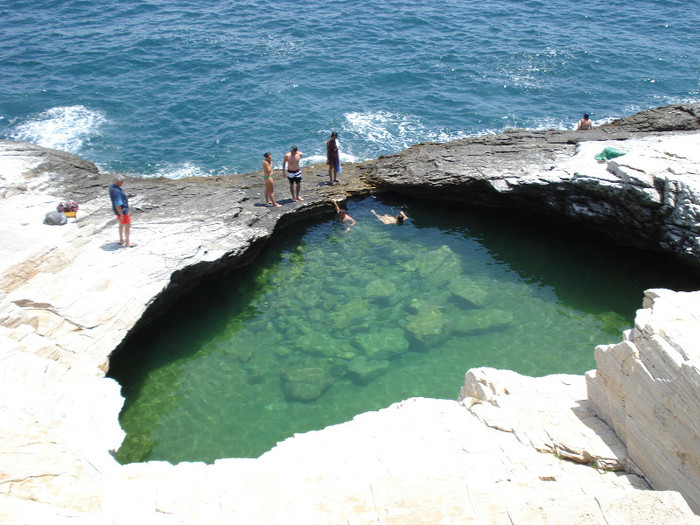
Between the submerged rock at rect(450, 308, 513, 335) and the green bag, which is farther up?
the green bag

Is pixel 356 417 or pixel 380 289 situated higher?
pixel 356 417

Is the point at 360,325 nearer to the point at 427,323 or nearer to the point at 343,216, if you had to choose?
the point at 427,323

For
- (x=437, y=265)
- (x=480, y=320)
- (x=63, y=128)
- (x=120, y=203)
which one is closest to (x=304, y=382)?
(x=480, y=320)

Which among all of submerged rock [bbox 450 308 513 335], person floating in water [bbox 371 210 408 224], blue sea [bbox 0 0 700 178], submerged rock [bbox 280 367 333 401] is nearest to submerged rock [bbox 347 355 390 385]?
submerged rock [bbox 280 367 333 401]

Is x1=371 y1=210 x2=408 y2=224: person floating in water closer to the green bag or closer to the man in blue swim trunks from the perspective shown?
the man in blue swim trunks

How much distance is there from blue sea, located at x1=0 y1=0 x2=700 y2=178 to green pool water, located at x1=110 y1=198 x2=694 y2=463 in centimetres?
866

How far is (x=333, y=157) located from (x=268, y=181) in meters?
3.40

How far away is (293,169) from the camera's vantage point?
19.6 m

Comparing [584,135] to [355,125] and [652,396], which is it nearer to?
[355,125]

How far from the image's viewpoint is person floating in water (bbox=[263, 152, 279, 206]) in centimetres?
1875

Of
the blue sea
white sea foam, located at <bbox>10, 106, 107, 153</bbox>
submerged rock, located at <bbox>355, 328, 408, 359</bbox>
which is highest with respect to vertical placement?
the blue sea

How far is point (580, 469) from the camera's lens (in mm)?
9555

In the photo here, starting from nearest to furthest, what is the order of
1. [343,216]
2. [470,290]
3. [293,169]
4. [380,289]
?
1. [470,290]
2. [380,289]
3. [293,169]
4. [343,216]

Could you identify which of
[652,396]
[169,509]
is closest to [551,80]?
[652,396]
